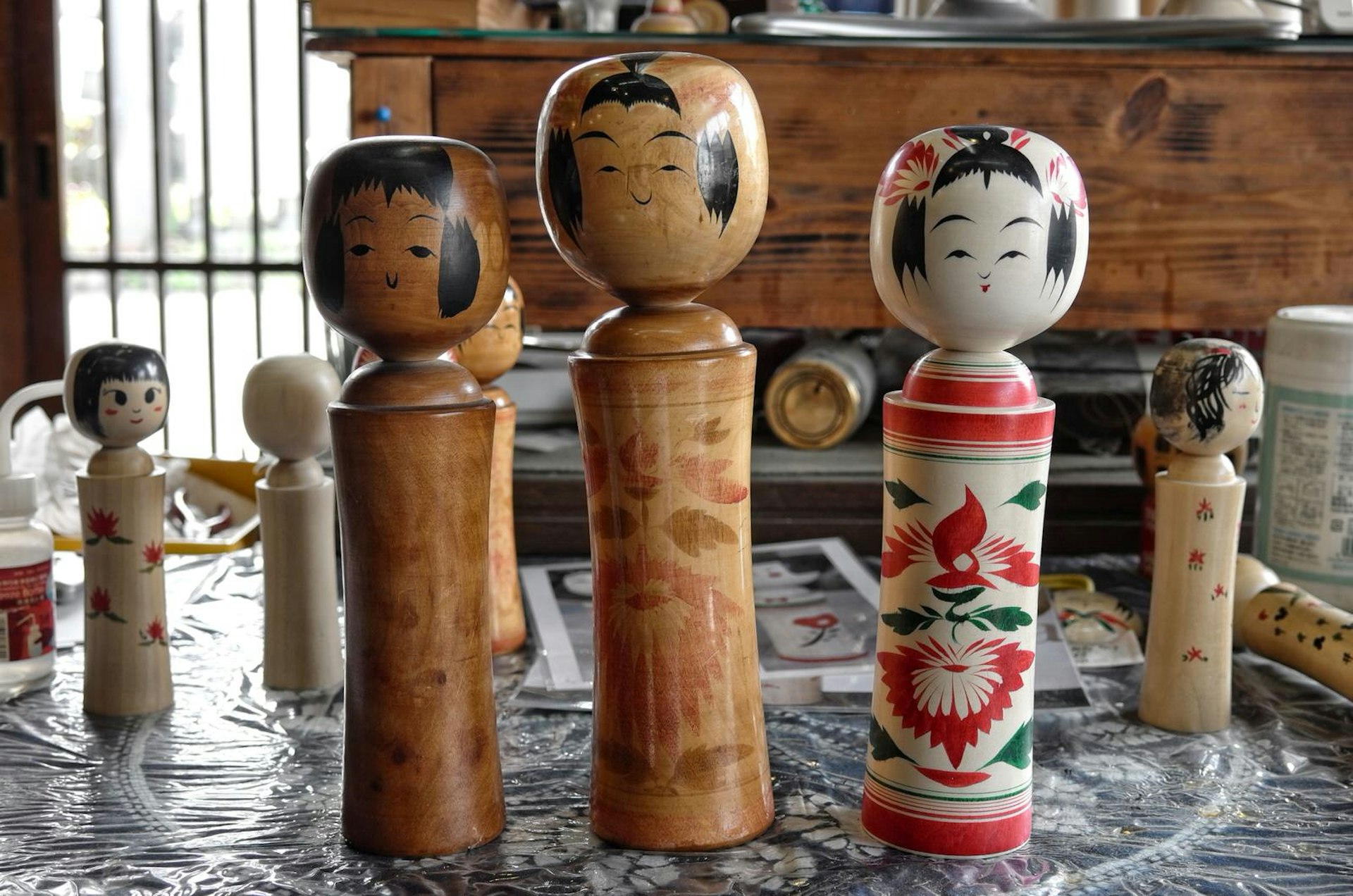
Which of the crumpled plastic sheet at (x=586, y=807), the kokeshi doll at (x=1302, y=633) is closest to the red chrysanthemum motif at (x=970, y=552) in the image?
the crumpled plastic sheet at (x=586, y=807)

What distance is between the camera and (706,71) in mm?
436

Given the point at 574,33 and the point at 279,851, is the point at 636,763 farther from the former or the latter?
the point at 574,33

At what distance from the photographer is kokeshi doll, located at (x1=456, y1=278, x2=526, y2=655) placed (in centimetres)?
71

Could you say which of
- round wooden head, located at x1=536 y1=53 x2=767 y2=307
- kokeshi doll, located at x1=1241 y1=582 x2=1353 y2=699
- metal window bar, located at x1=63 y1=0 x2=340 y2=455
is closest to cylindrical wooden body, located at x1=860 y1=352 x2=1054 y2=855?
round wooden head, located at x1=536 y1=53 x2=767 y2=307

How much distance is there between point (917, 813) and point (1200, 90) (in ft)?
2.10

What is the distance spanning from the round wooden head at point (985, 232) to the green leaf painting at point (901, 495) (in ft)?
0.20

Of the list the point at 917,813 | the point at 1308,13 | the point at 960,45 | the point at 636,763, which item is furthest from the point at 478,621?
the point at 1308,13

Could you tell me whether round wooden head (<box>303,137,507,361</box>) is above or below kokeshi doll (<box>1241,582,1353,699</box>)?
above

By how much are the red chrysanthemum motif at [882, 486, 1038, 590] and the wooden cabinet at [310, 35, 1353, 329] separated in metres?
0.47

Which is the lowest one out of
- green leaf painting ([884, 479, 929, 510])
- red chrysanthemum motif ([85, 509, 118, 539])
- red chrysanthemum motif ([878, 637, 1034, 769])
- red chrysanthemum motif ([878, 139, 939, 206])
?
red chrysanthemum motif ([878, 637, 1034, 769])

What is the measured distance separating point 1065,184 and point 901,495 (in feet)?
0.43

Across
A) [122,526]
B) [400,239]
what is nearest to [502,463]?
[122,526]

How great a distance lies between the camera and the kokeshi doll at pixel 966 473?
0.44 m

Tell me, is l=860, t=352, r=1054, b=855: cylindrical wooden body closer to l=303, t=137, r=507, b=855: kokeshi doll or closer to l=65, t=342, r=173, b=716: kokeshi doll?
l=303, t=137, r=507, b=855: kokeshi doll
